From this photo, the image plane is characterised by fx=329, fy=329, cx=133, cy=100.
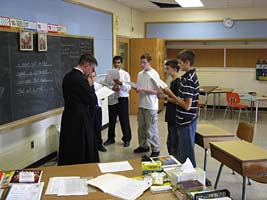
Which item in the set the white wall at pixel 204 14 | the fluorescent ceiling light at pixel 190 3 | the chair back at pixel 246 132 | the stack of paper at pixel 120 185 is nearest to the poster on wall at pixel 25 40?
the stack of paper at pixel 120 185

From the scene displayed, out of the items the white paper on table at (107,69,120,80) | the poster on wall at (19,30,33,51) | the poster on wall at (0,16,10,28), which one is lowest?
the white paper on table at (107,69,120,80)

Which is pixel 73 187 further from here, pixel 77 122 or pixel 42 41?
pixel 42 41

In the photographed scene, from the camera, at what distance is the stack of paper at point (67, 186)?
2.00 metres

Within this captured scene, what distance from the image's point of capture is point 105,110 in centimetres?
689

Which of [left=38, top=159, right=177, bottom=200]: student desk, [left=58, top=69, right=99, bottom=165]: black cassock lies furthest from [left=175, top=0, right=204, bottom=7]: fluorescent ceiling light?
[left=38, top=159, right=177, bottom=200]: student desk

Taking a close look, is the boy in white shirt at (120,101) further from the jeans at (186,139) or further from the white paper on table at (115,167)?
the white paper on table at (115,167)

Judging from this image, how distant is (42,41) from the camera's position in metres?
4.31

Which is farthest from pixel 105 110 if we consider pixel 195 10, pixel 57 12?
pixel 195 10

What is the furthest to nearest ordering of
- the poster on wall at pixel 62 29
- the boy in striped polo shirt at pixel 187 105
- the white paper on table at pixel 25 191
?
the poster on wall at pixel 62 29, the boy in striped polo shirt at pixel 187 105, the white paper on table at pixel 25 191

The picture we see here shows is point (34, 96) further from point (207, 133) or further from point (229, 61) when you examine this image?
point (229, 61)

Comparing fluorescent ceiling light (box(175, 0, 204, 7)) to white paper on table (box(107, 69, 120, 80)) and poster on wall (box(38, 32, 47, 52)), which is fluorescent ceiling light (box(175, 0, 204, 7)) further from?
poster on wall (box(38, 32, 47, 52))

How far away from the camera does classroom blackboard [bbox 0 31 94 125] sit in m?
3.70

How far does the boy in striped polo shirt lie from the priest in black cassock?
36.4 inches

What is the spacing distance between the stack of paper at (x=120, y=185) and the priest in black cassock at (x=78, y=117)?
4.30 feet
